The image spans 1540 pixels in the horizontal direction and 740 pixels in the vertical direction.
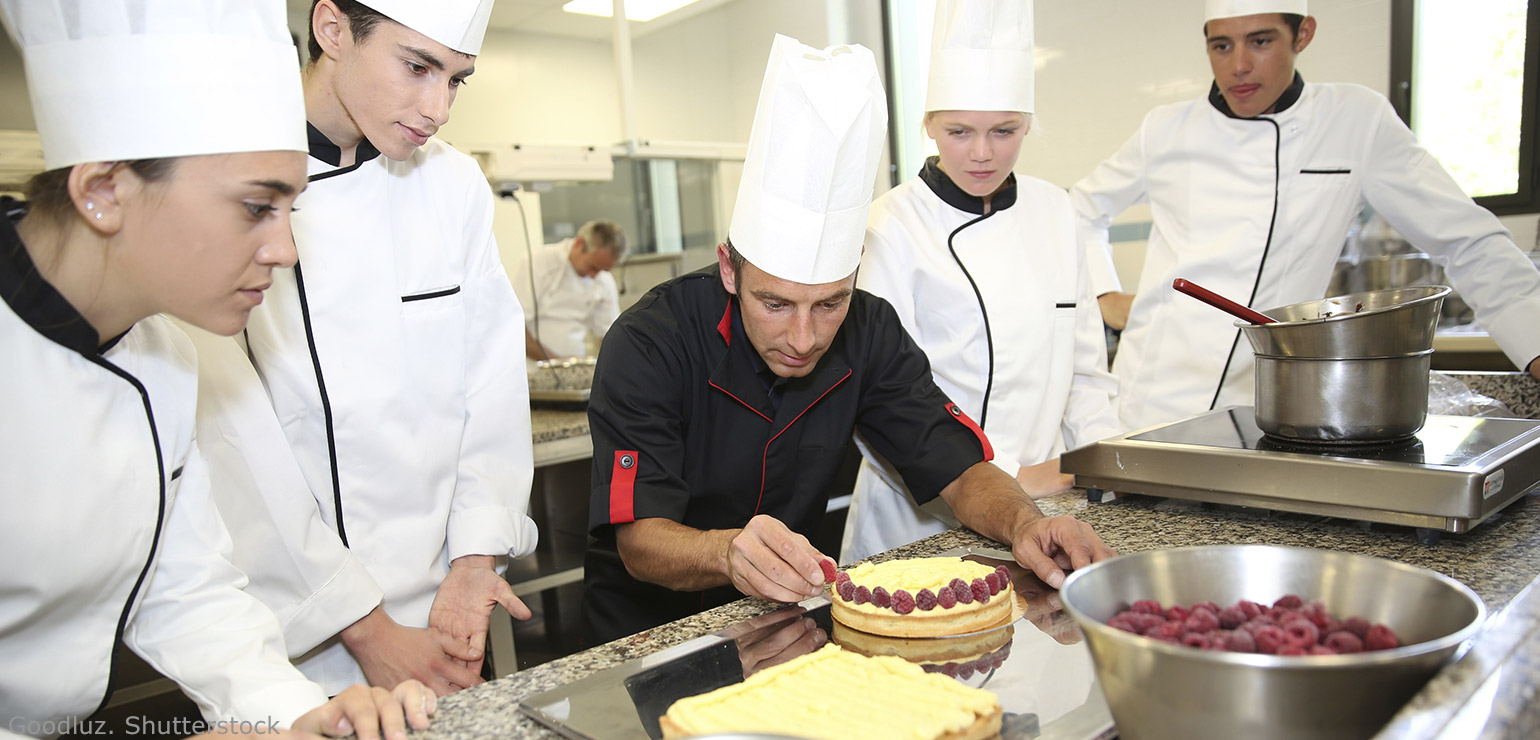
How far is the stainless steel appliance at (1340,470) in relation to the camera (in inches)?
49.3

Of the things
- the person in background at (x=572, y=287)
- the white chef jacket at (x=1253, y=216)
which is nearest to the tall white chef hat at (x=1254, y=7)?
the white chef jacket at (x=1253, y=216)

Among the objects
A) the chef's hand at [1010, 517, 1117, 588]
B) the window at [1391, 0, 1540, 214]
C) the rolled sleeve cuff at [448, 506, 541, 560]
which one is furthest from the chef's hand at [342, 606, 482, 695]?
the window at [1391, 0, 1540, 214]

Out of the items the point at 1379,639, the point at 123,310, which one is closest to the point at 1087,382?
the point at 1379,639

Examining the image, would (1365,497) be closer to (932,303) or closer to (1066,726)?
(1066,726)

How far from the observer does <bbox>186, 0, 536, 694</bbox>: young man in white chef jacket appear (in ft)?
4.56

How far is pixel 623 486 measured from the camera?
1.47 m

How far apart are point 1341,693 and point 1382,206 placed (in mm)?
2039

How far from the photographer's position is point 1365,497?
1315 millimetres

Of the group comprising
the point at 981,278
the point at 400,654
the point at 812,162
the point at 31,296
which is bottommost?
the point at 400,654

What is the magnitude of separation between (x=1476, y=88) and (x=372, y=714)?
4.07 metres

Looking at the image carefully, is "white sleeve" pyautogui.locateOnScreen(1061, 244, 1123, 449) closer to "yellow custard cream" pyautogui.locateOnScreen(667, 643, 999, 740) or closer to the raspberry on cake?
the raspberry on cake

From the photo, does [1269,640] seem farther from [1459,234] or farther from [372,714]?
[1459,234]

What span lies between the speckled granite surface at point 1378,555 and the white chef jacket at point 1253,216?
0.91 meters

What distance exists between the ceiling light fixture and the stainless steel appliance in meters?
4.19
